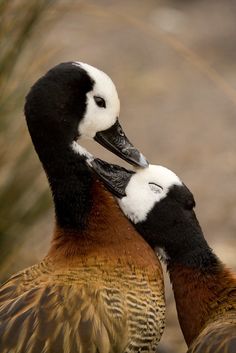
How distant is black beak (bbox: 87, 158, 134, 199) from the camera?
4754 mm

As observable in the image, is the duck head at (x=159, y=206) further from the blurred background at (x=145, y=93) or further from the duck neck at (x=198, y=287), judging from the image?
the blurred background at (x=145, y=93)

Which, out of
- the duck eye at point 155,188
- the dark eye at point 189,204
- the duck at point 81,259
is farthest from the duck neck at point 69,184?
the dark eye at point 189,204

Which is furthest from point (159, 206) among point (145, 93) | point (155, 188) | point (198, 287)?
point (145, 93)

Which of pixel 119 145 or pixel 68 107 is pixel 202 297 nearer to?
pixel 119 145

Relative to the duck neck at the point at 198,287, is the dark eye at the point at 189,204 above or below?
above

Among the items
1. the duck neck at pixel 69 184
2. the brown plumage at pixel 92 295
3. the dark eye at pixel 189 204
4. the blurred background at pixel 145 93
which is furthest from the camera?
the blurred background at pixel 145 93

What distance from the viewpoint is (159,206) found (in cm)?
487

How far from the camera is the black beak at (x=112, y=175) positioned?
187 inches

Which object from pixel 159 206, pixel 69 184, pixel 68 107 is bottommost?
pixel 69 184

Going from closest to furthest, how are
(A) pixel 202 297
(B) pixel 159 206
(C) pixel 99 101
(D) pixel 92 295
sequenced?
(D) pixel 92 295 < (C) pixel 99 101 < (A) pixel 202 297 < (B) pixel 159 206

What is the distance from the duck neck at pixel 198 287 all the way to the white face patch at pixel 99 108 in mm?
636

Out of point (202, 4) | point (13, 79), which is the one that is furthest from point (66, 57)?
point (13, 79)

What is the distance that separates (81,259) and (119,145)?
49cm

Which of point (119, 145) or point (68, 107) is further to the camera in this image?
point (119, 145)
